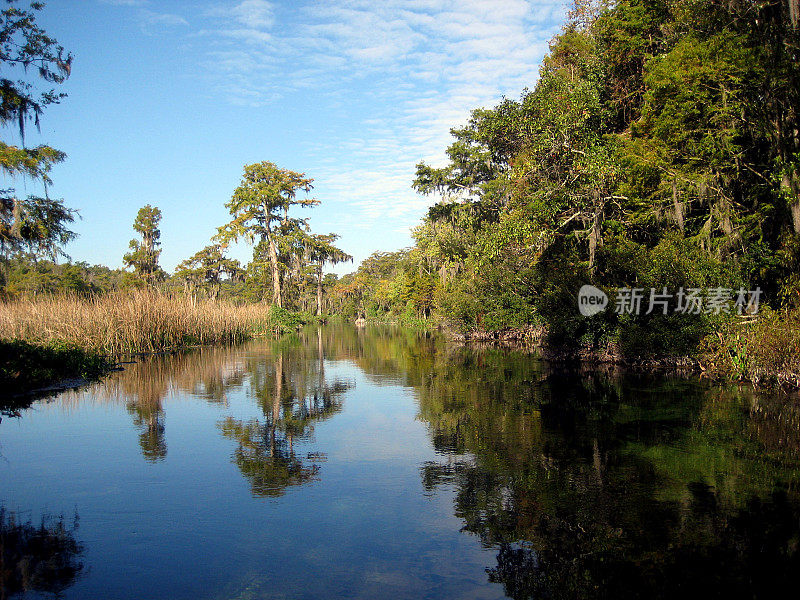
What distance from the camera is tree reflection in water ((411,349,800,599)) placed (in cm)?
475

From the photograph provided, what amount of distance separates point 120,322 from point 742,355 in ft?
64.6

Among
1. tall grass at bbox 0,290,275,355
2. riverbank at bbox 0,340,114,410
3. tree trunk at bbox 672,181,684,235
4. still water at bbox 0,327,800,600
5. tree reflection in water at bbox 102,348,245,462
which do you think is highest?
tree trunk at bbox 672,181,684,235

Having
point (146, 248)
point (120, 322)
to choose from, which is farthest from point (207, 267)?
point (120, 322)

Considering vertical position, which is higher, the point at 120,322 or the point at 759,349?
the point at 120,322

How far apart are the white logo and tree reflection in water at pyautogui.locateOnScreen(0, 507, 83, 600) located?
15967 millimetres

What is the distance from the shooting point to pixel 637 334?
17031mm

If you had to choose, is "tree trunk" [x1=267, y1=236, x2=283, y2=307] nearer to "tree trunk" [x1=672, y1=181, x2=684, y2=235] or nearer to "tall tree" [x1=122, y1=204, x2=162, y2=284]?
"tall tree" [x1=122, y1=204, x2=162, y2=284]

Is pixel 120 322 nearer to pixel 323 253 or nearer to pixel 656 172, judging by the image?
pixel 656 172

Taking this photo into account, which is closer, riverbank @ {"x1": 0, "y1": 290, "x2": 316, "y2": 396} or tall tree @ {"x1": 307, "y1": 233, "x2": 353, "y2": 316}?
riverbank @ {"x1": 0, "y1": 290, "x2": 316, "y2": 396}

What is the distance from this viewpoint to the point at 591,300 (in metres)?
18.8

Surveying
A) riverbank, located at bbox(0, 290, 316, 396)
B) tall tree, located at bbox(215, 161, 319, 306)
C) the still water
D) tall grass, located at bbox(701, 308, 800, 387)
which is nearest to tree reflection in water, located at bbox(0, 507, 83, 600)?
the still water

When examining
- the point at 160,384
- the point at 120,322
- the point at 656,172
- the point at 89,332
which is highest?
the point at 656,172

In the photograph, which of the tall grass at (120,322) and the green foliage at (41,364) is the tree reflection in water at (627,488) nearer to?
the green foliage at (41,364)

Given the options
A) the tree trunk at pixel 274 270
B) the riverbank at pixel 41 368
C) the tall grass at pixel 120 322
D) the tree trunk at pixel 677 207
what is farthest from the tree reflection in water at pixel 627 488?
the tree trunk at pixel 274 270
